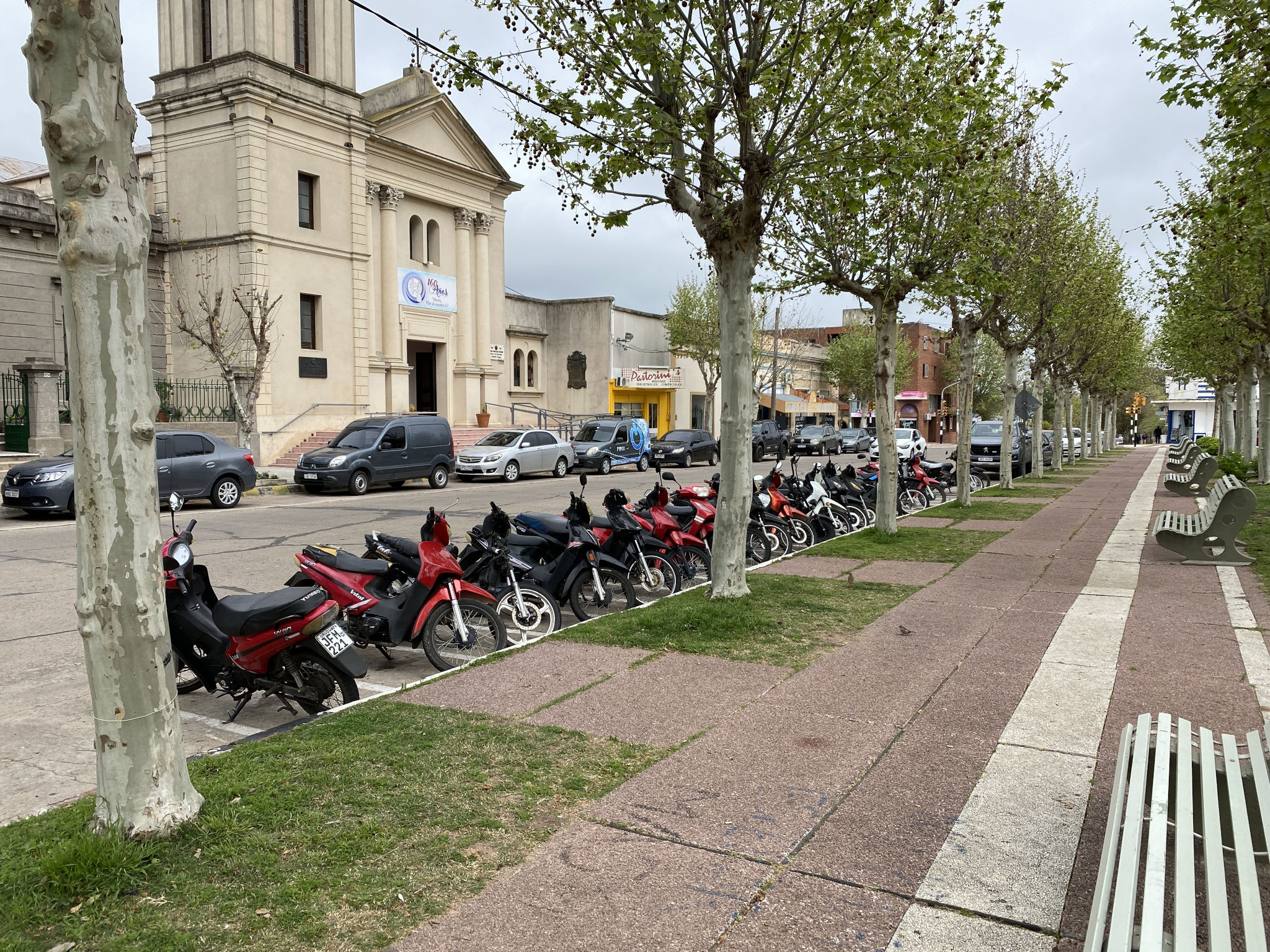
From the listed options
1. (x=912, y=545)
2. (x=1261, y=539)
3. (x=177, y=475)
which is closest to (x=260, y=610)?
(x=912, y=545)

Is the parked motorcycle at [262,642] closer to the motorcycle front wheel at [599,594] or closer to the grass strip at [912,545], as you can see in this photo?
the motorcycle front wheel at [599,594]

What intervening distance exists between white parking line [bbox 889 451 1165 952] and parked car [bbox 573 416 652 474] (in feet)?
77.0

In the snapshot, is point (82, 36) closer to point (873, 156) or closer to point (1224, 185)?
point (873, 156)

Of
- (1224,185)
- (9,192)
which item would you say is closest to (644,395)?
(9,192)

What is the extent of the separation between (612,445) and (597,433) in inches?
39.8

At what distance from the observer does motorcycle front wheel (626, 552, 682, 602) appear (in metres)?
9.10

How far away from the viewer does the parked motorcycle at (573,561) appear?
829 cm

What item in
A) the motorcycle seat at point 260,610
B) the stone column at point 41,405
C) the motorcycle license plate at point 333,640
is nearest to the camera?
the motorcycle seat at point 260,610

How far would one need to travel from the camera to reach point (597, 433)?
102 feet

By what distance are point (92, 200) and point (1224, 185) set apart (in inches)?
495

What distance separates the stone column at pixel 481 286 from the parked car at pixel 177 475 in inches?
773

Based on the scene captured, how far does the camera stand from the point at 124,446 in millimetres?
3398

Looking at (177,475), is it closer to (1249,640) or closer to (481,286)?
(1249,640)

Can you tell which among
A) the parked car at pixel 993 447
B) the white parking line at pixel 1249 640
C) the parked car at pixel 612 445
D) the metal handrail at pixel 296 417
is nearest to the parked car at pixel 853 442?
the parked car at pixel 993 447
